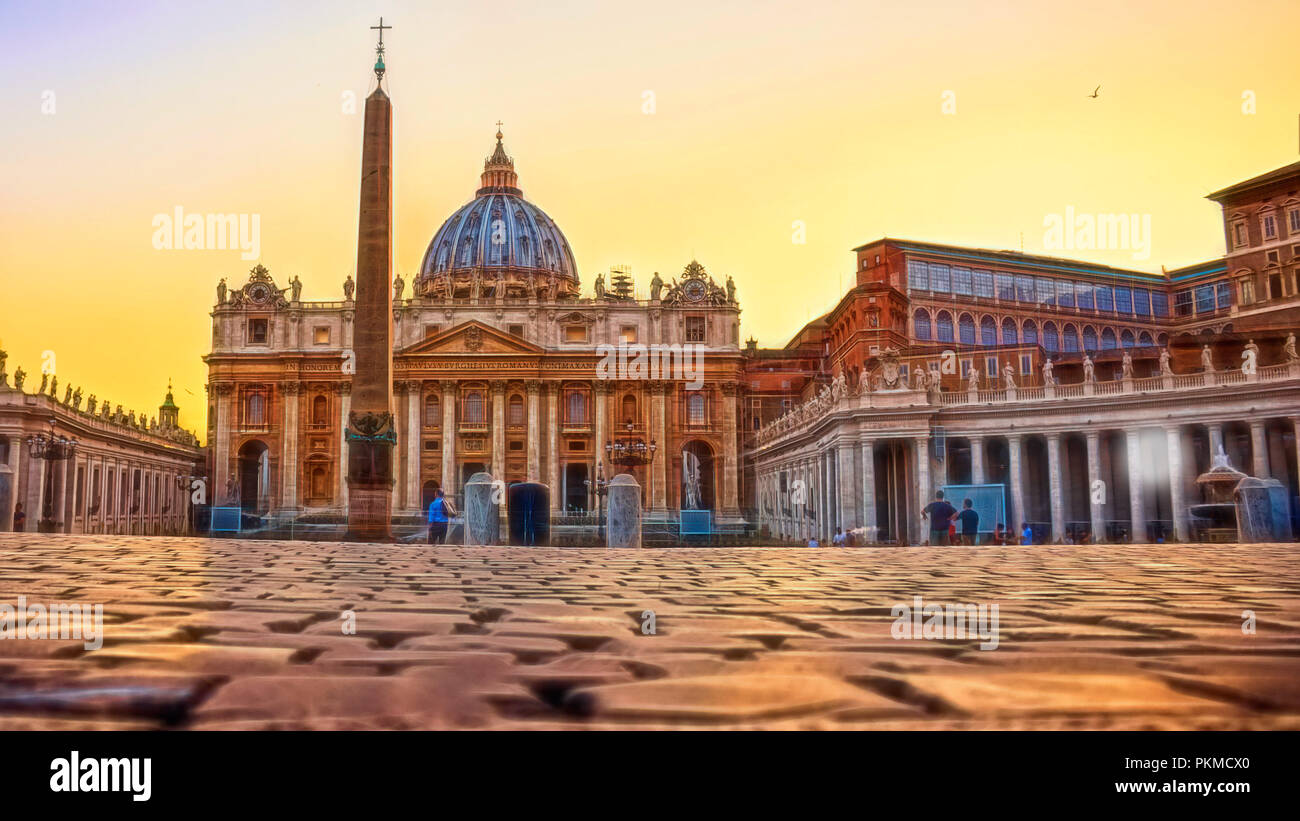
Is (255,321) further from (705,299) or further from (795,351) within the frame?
(795,351)

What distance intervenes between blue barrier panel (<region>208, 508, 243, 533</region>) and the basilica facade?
27.0 metres

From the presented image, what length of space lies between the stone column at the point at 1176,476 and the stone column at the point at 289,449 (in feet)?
165

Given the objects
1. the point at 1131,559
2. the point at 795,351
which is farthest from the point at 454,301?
the point at 1131,559

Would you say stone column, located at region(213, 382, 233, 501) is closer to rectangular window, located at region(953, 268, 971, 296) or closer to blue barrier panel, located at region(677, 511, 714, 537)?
blue barrier panel, located at region(677, 511, 714, 537)

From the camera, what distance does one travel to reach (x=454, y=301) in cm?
6819

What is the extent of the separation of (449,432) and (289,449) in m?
10.4

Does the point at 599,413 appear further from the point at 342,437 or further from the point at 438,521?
the point at 438,521

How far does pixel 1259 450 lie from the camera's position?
3088 cm

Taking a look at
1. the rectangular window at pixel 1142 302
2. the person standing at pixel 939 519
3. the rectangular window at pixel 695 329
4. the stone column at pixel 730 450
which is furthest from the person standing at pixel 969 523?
the rectangular window at pixel 1142 302

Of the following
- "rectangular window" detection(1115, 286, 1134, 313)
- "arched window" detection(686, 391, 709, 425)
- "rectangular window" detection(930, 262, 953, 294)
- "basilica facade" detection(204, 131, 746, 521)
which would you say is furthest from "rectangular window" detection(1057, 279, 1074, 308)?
"arched window" detection(686, 391, 709, 425)

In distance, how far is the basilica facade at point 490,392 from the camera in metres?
65.6

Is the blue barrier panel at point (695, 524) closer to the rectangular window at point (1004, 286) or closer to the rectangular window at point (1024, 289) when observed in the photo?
the rectangular window at point (1004, 286)

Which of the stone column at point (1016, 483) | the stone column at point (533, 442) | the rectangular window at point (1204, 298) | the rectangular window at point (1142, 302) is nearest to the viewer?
the stone column at point (1016, 483)
